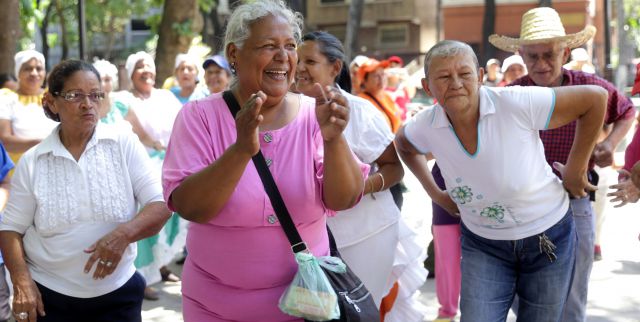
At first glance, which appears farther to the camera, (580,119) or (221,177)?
(580,119)

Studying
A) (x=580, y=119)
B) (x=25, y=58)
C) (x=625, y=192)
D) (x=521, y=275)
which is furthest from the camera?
(x=25, y=58)

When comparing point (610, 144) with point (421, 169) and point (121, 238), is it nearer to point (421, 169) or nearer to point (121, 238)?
point (421, 169)

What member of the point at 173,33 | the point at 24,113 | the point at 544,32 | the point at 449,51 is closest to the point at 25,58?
the point at 24,113

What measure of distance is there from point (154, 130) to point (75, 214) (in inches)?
177

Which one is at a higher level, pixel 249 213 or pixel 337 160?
pixel 337 160

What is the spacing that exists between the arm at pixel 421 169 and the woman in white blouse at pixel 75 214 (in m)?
1.30

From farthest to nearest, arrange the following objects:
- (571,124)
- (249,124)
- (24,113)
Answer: (24,113)
(571,124)
(249,124)

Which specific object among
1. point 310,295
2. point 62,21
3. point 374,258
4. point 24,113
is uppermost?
point 62,21

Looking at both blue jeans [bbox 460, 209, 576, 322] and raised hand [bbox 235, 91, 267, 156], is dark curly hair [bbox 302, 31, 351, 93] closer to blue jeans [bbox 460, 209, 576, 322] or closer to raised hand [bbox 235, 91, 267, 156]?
blue jeans [bbox 460, 209, 576, 322]

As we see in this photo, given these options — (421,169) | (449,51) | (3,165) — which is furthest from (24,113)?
(449,51)

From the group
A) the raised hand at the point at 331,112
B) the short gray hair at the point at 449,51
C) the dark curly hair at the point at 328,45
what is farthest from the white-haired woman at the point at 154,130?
the raised hand at the point at 331,112

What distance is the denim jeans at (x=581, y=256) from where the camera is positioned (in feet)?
15.0

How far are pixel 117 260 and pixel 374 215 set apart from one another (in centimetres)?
159

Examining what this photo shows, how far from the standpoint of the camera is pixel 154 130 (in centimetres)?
817
